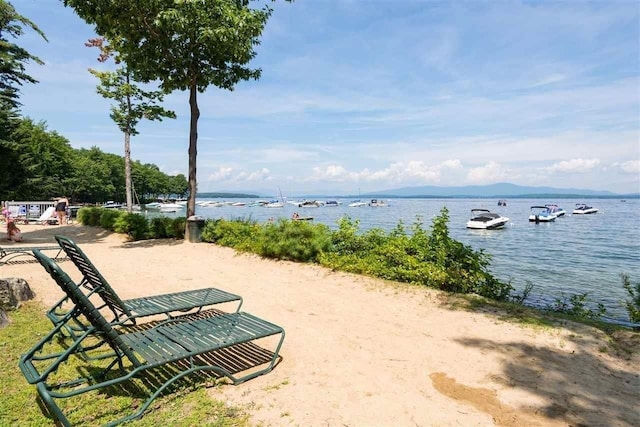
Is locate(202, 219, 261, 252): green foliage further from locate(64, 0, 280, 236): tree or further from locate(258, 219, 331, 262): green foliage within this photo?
locate(64, 0, 280, 236): tree

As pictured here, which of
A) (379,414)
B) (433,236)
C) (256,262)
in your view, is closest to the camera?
(379,414)

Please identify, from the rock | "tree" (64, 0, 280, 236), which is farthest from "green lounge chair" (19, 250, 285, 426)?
"tree" (64, 0, 280, 236)

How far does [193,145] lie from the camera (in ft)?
45.6

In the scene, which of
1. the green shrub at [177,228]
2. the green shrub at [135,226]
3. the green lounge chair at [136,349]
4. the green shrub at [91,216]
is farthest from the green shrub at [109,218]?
the green lounge chair at [136,349]

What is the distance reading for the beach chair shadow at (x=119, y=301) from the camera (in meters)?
3.76

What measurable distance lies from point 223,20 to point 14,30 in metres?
12.8

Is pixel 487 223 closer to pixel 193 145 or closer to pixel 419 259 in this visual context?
pixel 193 145

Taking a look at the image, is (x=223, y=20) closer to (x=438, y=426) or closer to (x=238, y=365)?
(x=238, y=365)

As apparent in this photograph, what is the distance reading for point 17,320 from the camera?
16.4 feet

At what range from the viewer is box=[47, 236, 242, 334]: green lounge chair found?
3760 millimetres

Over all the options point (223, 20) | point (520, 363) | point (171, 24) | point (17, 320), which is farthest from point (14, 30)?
point (520, 363)

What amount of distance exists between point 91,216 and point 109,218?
10.4ft

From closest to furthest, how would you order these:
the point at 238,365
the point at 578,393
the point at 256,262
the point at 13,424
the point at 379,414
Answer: the point at 13,424
the point at 379,414
the point at 578,393
the point at 238,365
the point at 256,262

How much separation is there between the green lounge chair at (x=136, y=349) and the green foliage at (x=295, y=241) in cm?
501
